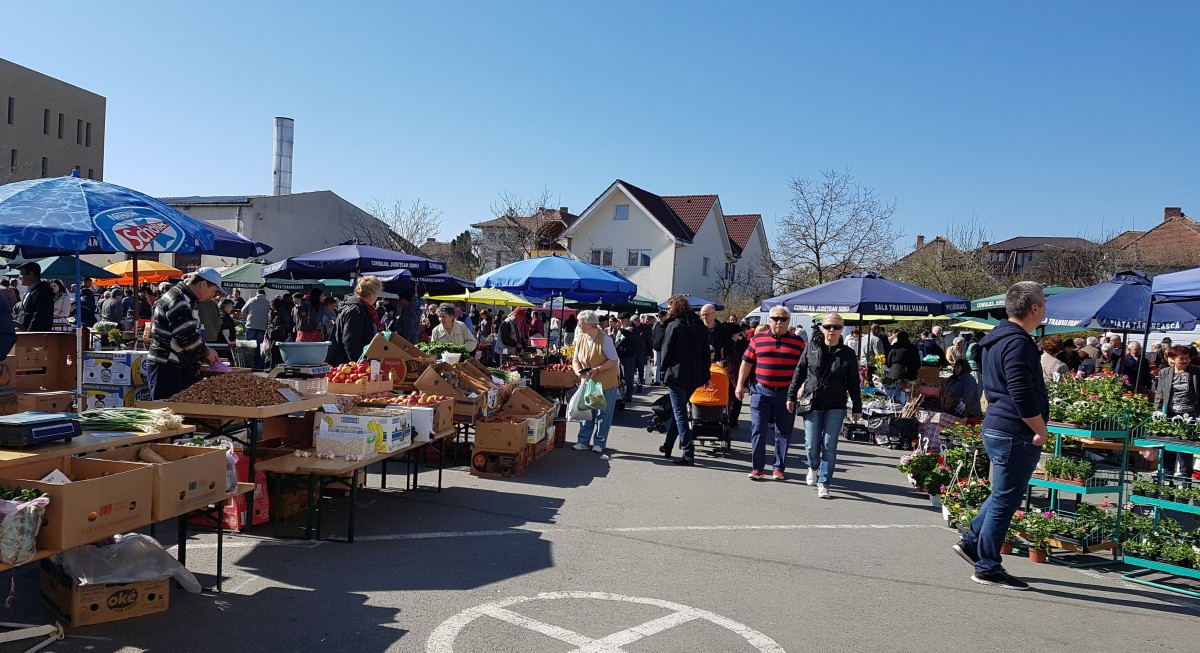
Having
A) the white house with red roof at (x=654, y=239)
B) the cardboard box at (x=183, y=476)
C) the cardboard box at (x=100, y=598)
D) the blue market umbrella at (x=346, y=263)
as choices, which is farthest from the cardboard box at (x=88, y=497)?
the white house with red roof at (x=654, y=239)

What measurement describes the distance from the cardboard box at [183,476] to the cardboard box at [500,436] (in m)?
3.90

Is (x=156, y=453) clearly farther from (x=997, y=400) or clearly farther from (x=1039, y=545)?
(x=1039, y=545)

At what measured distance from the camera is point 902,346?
45.8ft

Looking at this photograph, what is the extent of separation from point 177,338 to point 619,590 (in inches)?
165

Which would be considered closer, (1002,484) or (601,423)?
(1002,484)

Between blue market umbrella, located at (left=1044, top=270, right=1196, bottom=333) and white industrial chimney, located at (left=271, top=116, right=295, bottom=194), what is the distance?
144 ft

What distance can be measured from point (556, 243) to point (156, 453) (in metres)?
43.0

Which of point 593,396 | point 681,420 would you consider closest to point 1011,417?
point 681,420

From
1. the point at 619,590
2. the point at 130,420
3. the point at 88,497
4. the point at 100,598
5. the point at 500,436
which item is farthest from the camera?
the point at 500,436

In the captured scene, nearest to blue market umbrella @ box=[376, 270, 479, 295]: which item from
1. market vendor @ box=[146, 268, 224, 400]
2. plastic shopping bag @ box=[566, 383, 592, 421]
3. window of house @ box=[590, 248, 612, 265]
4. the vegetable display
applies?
plastic shopping bag @ box=[566, 383, 592, 421]

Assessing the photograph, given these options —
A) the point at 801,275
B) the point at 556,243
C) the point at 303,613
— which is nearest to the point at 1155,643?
the point at 303,613

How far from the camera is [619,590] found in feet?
17.1

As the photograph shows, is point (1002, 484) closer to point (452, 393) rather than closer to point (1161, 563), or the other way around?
point (1161, 563)

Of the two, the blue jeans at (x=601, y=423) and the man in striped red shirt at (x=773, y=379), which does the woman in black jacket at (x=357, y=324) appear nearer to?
the blue jeans at (x=601, y=423)
